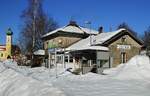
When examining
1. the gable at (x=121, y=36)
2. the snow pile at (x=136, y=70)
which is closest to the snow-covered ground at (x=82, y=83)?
the snow pile at (x=136, y=70)

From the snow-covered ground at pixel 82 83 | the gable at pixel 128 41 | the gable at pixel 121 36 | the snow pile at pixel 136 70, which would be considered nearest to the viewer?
the snow-covered ground at pixel 82 83

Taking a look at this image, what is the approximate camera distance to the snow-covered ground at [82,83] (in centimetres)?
1573

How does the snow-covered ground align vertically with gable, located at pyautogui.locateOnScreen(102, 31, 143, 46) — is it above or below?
below

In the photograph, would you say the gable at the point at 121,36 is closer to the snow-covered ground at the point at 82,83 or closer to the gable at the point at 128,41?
the gable at the point at 128,41

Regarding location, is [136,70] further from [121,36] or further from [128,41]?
[128,41]

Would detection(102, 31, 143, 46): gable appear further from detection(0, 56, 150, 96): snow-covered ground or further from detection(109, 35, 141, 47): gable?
detection(0, 56, 150, 96): snow-covered ground

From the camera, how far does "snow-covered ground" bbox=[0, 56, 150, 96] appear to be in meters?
15.7

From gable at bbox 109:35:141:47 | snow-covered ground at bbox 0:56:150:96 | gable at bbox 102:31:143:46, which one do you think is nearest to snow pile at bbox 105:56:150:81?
snow-covered ground at bbox 0:56:150:96

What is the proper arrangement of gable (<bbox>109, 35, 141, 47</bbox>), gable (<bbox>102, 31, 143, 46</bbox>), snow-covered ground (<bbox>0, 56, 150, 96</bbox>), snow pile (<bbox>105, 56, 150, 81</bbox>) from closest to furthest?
snow-covered ground (<bbox>0, 56, 150, 96</bbox>)
snow pile (<bbox>105, 56, 150, 81</bbox>)
gable (<bbox>102, 31, 143, 46</bbox>)
gable (<bbox>109, 35, 141, 47</bbox>)

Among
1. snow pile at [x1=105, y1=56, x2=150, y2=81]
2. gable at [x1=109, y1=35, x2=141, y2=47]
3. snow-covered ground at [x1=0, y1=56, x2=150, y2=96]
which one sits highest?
gable at [x1=109, y1=35, x2=141, y2=47]

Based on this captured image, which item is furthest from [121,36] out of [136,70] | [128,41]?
[136,70]

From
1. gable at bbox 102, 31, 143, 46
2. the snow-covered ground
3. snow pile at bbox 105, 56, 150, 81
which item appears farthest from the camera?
gable at bbox 102, 31, 143, 46

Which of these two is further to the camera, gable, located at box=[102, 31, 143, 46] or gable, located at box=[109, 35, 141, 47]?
gable, located at box=[109, 35, 141, 47]

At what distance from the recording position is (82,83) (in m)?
22.1
